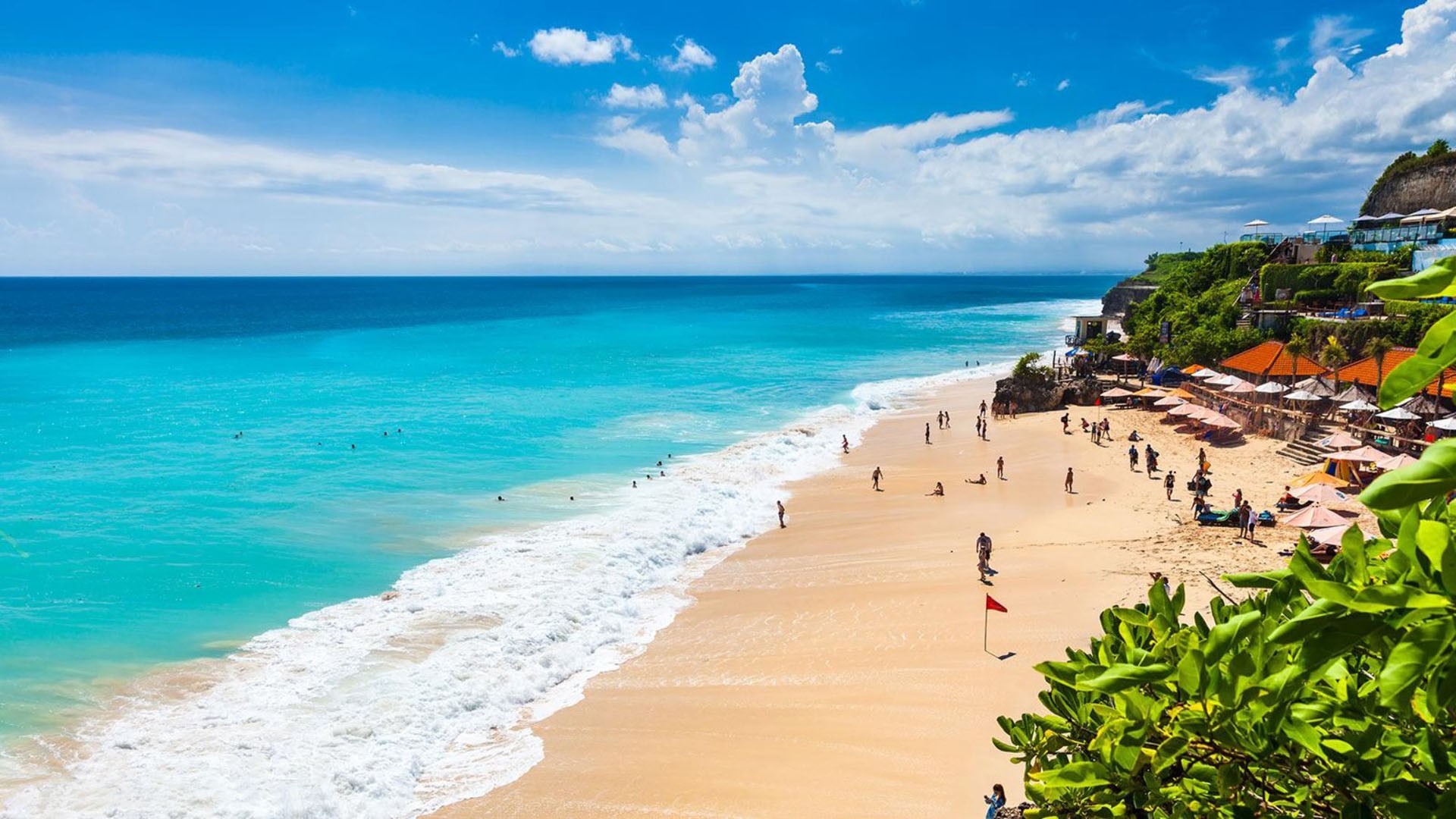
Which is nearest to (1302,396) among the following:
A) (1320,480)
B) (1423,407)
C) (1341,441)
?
(1423,407)

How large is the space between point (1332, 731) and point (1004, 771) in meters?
11.0

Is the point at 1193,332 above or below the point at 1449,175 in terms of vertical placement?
below

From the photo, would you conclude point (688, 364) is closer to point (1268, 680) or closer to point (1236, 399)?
point (1236, 399)

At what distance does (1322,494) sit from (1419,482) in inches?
930

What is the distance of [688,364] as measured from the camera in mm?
69625

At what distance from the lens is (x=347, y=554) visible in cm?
2417

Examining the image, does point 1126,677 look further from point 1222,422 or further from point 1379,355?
point 1222,422

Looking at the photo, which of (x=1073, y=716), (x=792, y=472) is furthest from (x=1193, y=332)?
(x=1073, y=716)

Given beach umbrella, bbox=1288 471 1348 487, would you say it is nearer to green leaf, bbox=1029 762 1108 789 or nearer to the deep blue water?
the deep blue water

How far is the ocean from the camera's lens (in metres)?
14.1

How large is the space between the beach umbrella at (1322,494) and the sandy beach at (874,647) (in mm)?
1386

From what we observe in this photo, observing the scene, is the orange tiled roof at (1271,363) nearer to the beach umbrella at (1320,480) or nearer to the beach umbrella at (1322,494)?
the beach umbrella at (1320,480)

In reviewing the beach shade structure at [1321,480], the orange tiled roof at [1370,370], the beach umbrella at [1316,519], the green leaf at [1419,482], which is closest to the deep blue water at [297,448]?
the green leaf at [1419,482]

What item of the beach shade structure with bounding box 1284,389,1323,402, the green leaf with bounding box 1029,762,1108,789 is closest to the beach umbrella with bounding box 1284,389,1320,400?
the beach shade structure with bounding box 1284,389,1323,402
